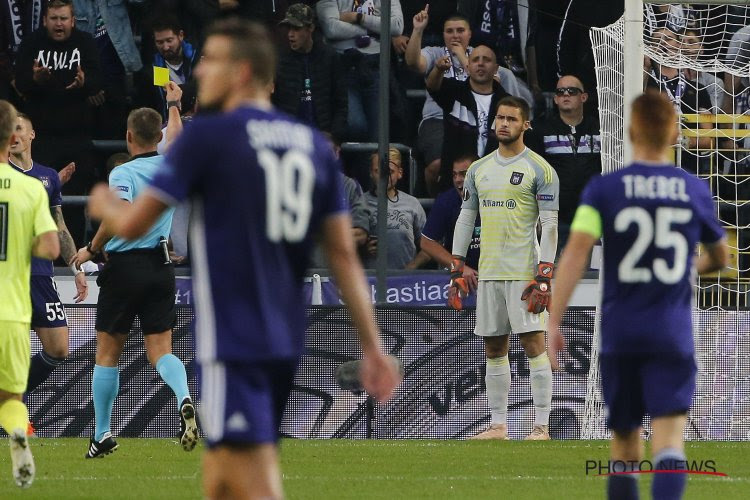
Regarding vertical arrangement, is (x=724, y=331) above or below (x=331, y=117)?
below

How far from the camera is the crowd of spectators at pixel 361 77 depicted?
13.8m

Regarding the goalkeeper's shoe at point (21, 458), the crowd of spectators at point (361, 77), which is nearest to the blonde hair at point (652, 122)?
the goalkeeper's shoe at point (21, 458)

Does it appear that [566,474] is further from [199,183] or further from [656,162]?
[199,183]

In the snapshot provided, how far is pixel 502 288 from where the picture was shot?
10.6 metres

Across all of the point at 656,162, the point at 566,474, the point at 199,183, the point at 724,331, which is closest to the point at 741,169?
the point at 724,331

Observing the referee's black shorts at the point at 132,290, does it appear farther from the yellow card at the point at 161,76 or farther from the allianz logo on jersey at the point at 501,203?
the allianz logo on jersey at the point at 501,203

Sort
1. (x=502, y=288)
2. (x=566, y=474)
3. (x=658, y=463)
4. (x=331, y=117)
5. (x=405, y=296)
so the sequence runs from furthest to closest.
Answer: (x=331, y=117), (x=405, y=296), (x=502, y=288), (x=566, y=474), (x=658, y=463)

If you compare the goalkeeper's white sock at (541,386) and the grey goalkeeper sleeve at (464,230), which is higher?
the grey goalkeeper sleeve at (464,230)

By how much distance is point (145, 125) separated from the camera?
29.6 feet

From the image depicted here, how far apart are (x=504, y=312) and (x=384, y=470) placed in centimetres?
223

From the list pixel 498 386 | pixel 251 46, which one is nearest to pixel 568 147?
pixel 498 386

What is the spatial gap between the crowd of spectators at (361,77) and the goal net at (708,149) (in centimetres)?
50

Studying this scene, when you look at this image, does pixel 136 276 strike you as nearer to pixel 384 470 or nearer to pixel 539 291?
pixel 384 470

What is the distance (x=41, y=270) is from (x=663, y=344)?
17.2 ft
